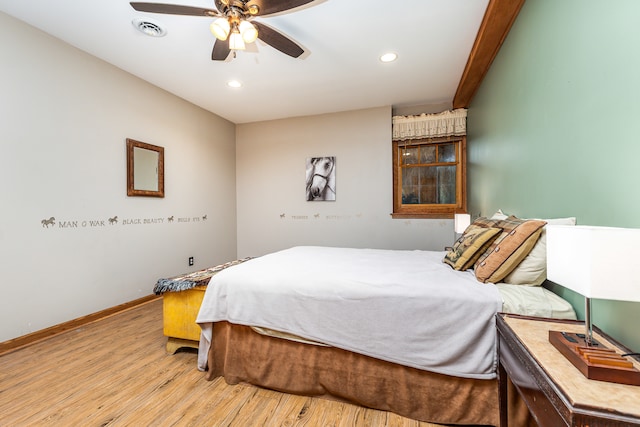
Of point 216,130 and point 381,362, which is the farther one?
point 216,130

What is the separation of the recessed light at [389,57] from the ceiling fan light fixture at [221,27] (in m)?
1.56

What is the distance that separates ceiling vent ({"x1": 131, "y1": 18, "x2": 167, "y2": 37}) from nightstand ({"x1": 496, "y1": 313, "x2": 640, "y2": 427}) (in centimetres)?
308

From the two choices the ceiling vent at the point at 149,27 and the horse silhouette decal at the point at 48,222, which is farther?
the horse silhouette decal at the point at 48,222

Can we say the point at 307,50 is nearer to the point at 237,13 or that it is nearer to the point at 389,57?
the point at 389,57

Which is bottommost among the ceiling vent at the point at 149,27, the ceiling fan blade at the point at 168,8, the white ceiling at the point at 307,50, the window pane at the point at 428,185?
the window pane at the point at 428,185

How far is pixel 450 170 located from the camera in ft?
13.4

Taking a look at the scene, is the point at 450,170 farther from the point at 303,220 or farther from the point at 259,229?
the point at 259,229

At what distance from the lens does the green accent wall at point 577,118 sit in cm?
103

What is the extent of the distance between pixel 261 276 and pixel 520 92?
219cm

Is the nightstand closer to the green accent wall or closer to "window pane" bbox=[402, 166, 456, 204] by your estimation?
the green accent wall

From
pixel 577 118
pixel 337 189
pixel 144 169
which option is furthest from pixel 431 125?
pixel 144 169

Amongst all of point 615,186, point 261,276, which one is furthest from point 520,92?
point 261,276

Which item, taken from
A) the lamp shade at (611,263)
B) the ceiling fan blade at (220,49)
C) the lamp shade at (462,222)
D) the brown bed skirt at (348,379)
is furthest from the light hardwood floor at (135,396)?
the ceiling fan blade at (220,49)

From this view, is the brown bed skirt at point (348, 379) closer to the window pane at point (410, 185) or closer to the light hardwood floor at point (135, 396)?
the light hardwood floor at point (135, 396)
